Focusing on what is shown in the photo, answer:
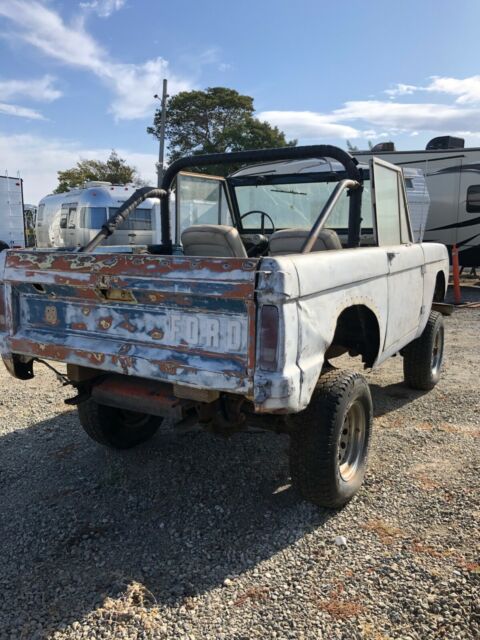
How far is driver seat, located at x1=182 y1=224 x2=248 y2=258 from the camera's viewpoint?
348 cm

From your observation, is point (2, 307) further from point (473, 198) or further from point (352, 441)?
point (473, 198)

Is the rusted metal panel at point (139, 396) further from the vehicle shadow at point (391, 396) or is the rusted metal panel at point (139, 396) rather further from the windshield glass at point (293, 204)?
the vehicle shadow at point (391, 396)

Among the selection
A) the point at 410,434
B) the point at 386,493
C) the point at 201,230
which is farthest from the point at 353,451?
the point at 201,230

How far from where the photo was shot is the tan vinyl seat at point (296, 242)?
10.9 feet

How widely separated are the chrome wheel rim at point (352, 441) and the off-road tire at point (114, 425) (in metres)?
1.56

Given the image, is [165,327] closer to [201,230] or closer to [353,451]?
[201,230]

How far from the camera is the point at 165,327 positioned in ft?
8.93

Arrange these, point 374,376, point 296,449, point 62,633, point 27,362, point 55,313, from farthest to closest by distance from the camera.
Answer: point 374,376 < point 27,362 < point 55,313 < point 296,449 < point 62,633

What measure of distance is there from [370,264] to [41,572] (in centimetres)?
244

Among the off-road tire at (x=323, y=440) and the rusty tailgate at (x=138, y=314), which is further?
the off-road tire at (x=323, y=440)

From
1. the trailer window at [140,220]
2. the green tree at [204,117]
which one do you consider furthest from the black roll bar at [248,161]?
the green tree at [204,117]

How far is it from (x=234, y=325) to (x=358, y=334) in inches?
54.0

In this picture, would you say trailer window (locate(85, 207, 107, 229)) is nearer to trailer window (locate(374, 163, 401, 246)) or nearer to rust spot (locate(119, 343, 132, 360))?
trailer window (locate(374, 163, 401, 246))

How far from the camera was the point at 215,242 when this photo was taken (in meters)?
3.51
